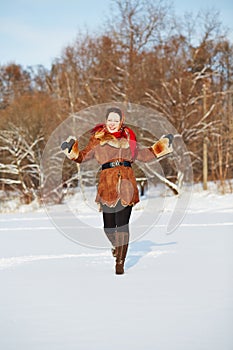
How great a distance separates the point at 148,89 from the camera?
1339 cm

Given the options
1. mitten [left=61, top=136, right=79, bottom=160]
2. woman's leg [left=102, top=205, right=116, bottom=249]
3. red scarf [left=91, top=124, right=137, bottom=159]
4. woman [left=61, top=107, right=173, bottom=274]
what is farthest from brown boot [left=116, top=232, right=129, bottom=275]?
mitten [left=61, top=136, right=79, bottom=160]

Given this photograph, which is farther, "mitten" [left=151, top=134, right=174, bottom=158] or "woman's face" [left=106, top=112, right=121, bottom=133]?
"mitten" [left=151, top=134, right=174, bottom=158]

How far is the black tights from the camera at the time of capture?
4215 mm

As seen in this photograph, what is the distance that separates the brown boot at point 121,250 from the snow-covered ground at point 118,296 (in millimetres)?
70

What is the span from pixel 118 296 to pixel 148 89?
10.5 meters

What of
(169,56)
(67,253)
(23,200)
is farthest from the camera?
(23,200)

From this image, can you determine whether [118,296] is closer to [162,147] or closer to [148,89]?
[162,147]

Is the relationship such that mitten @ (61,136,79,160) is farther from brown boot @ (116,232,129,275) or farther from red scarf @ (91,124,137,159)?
Result: brown boot @ (116,232,129,275)

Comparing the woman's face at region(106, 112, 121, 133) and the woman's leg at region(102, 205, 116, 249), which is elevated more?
the woman's face at region(106, 112, 121, 133)

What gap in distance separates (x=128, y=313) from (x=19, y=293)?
3.11 feet

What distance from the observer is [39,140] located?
1662 centimetres

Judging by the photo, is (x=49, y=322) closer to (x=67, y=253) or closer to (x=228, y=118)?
(x=67, y=253)

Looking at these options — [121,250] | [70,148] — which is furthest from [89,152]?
[121,250]

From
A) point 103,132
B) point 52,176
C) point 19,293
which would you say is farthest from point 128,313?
point 52,176
